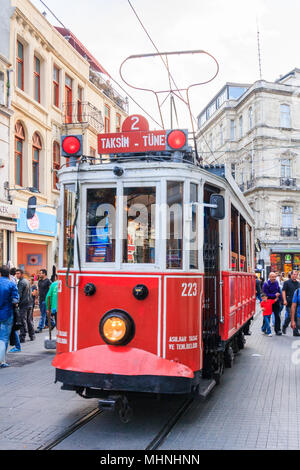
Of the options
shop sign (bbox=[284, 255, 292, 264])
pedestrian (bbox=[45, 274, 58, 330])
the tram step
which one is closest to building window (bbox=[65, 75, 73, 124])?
pedestrian (bbox=[45, 274, 58, 330])

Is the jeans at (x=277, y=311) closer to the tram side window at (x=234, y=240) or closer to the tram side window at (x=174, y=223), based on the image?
the tram side window at (x=234, y=240)

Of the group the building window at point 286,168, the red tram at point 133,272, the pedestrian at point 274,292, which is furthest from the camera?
the building window at point 286,168

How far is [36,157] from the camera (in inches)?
809

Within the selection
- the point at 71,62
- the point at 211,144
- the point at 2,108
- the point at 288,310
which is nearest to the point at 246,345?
the point at 288,310

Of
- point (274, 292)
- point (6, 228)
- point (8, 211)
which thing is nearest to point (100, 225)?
point (274, 292)

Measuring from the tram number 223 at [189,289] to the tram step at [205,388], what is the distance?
1156 mm

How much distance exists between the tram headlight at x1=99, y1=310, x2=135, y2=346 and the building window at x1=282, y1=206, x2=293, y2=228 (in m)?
39.5

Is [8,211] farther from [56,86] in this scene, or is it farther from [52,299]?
[56,86]

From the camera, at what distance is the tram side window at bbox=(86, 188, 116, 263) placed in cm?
594

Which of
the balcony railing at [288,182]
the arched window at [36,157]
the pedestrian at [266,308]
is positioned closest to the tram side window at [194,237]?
the pedestrian at [266,308]

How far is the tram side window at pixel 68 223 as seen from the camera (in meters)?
6.08

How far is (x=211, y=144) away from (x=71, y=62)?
30.7m

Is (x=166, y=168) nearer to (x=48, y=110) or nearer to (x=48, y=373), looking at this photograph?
(x=48, y=373)

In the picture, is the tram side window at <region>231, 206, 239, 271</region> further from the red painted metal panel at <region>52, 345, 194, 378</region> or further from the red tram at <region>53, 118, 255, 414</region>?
the red painted metal panel at <region>52, 345, 194, 378</region>
